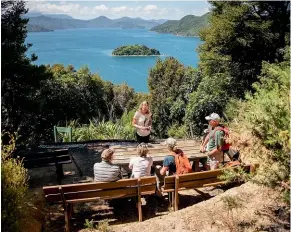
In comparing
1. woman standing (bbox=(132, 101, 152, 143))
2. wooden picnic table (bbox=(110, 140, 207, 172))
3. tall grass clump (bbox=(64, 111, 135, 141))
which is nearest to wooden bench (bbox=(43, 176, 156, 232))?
wooden picnic table (bbox=(110, 140, 207, 172))

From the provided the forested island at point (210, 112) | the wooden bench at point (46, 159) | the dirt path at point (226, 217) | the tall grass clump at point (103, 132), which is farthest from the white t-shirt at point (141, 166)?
the tall grass clump at point (103, 132)

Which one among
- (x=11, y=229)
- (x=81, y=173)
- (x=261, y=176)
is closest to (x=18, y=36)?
(x=81, y=173)

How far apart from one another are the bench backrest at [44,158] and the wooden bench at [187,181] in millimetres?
2332

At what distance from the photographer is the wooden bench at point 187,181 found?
527cm

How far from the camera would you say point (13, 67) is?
10.5 meters

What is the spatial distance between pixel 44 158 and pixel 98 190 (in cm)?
205

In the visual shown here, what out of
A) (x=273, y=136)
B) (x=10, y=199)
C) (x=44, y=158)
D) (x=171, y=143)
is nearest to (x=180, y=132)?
(x=44, y=158)

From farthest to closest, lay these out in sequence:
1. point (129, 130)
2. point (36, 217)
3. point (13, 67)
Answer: point (129, 130) → point (13, 67) → point (36, 217)

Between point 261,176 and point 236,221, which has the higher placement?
point 261,176

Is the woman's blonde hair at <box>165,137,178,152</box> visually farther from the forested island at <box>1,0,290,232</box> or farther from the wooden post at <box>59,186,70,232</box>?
the wooden post at <box>59,186,70,232</box>

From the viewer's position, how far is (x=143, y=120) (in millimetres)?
7625

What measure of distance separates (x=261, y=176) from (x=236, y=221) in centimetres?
93

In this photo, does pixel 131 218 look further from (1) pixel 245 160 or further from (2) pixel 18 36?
(2) pixel 18 36

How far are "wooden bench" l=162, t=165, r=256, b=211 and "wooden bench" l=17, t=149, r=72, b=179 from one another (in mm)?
2301
